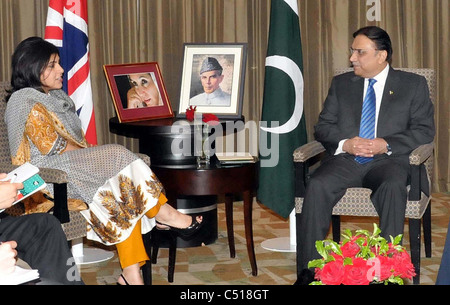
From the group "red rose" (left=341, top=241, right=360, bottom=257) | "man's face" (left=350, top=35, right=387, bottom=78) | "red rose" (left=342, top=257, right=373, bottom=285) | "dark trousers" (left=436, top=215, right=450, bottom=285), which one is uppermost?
"man's face" (left=350, top=35, right=387, bottom=78)

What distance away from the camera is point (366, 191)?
4.03 metres

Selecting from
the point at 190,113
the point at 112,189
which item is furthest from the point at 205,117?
the point at 112,189

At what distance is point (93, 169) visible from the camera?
3820 millimetres

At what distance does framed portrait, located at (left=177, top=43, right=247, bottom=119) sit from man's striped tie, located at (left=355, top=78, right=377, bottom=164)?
810 millimetres

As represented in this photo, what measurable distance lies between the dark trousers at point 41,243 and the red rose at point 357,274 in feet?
3.85

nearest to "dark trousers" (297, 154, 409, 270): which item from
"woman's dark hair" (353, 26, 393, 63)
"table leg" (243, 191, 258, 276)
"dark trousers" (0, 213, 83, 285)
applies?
"table leg" (243, 191, 258, 276)

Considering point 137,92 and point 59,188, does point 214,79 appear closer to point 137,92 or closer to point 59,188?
point 137,92

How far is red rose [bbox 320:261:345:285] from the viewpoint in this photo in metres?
2.27

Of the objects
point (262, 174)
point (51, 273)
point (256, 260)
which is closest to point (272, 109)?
point (262, 174)

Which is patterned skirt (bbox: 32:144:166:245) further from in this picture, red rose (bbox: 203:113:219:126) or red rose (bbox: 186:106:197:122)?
red rose (bbox: 186:106:197:122)

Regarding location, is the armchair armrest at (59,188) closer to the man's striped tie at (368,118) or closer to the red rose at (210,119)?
the red rose at (210,119)

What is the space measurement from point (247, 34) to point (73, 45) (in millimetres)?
1651

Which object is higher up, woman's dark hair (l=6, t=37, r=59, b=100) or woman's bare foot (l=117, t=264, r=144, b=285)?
woman's dark hair (l=6, t=37, r=59, b=100)
